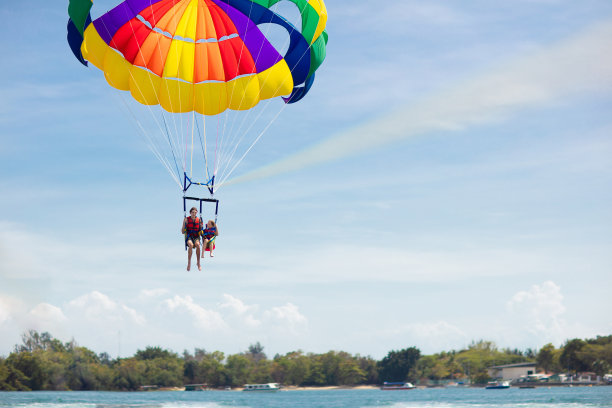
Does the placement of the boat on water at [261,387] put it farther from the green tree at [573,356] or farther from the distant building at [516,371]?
the green tree at [573,356]

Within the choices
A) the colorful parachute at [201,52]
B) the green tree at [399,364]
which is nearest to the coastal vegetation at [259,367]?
the green tree at [399,364]

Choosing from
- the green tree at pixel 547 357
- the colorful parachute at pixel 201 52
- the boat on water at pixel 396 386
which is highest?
the colorful parachute at pixel 201 52

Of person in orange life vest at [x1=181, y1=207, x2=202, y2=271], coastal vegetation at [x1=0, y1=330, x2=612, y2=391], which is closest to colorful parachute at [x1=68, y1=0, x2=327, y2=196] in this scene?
person in orange life vest at [x1=181, y1=207, x2=202, y2=271]

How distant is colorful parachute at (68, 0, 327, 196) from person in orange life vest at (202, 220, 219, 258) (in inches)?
171

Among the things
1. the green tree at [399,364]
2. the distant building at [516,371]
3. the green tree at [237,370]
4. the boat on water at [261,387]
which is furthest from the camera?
the green tree at [237,370]

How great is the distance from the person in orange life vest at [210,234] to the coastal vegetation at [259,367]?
80.2 meters

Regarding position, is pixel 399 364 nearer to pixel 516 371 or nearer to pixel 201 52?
pixel 516 371

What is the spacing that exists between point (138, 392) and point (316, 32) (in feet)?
306

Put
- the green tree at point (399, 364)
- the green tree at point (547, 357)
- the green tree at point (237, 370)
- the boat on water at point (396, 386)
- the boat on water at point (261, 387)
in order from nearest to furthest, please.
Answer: the green tree at point (547, 357) < the boat on water at point (261, 387) < the boat on water at point (396, 386) < the green tree at point (399, 364) < the green tree at point (237, 370)

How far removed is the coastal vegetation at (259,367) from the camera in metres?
87.8

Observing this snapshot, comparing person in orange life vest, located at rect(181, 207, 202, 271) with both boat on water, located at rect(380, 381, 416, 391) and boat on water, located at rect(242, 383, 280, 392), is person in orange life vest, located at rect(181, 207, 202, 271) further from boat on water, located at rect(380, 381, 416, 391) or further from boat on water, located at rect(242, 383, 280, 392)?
boat on water, located at rect(380, 381, 416, 391)

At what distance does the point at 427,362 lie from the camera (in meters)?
108

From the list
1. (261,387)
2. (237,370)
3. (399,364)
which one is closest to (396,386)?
(399,364)

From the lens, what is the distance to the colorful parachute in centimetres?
1725
